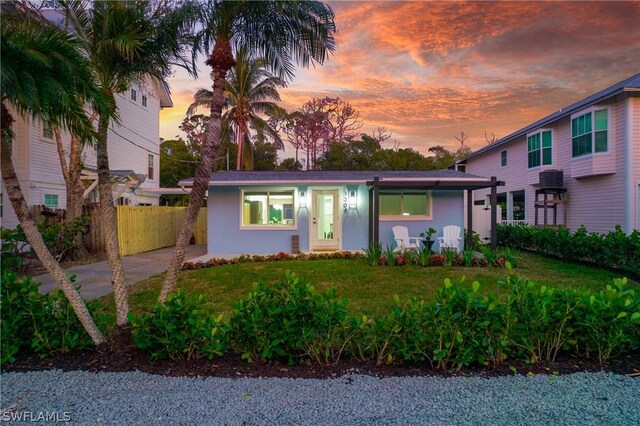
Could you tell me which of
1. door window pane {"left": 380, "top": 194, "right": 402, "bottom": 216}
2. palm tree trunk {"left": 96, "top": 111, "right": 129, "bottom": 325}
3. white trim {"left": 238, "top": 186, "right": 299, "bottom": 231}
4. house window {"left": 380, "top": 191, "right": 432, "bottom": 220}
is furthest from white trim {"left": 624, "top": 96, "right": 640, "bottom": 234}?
palm tree trunk {"left": 96, "top": 111, "right": 129, "bottom": 325}

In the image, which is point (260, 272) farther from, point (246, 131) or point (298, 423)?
point (246, 131)

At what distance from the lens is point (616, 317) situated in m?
3.45

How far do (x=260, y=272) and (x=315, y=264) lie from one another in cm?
172

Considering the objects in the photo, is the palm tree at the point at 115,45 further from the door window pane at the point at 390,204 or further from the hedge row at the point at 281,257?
the door window pane at the point at 390,204

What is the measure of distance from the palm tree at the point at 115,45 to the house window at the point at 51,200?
11863 millimetres

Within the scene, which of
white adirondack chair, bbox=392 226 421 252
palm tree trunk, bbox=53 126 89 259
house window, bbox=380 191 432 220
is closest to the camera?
palm tree trunk, bbox=53 126 89 259

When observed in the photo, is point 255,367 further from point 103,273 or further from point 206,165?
point 103,273

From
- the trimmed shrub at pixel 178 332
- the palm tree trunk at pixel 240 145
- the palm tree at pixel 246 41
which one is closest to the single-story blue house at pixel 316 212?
the palm tree at pixel 246 41

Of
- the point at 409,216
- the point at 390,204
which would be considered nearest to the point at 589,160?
the point at 409,216

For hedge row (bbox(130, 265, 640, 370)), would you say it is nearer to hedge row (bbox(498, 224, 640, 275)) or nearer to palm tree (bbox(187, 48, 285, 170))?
hedge row (bbox(498, 224, 640, 275))

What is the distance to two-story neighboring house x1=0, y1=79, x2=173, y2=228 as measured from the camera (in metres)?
12.8

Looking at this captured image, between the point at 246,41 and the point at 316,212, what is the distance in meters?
8.05

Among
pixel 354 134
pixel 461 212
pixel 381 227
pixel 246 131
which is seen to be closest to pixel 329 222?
pixel 381 227

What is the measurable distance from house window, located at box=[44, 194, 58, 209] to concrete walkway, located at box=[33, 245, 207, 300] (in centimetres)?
394
